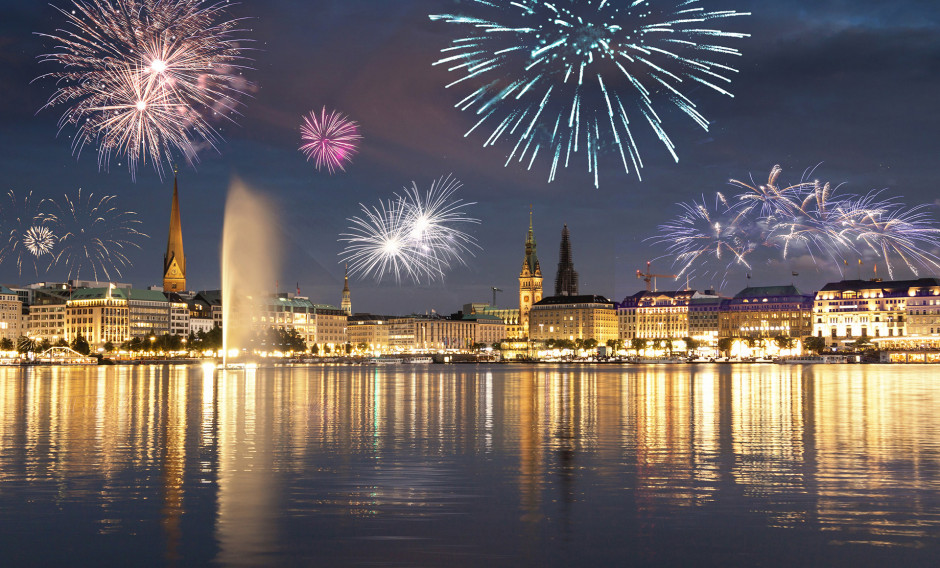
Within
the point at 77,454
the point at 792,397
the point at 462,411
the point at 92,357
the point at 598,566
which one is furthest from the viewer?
the point at 92,357

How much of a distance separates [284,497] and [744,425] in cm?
2196

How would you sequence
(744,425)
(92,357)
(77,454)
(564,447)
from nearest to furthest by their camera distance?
(77,454)
(564,447)
(744,425)
(92,357)

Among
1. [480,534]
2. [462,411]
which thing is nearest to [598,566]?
[480,534]

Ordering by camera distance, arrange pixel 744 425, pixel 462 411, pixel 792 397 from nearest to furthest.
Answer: pixel 744 425 < pixel 462 411 < pixel 792 397

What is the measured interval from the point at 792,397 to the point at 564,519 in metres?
42.8

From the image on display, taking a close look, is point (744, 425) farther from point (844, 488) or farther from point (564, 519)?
point (564, 519)

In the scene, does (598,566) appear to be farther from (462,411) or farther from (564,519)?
(462,411)

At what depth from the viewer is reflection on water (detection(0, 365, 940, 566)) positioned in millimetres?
15492

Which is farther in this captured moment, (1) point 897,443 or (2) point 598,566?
(1) point 897,443

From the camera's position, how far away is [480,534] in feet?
54.2

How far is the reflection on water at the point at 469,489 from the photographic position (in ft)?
50.8

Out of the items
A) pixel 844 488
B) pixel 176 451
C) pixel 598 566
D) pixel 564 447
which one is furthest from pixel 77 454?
pixel 844 488

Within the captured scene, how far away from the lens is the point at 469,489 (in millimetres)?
21219

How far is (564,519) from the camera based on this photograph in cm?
1775
